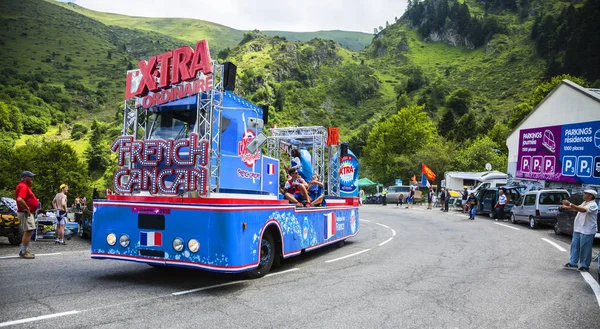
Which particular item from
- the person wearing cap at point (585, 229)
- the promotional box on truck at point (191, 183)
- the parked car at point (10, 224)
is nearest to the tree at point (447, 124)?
the person wearing cap at point (585, 229)

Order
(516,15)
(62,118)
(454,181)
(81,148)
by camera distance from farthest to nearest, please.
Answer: (516,15) < (62,118) < (81,148) < (454,181)

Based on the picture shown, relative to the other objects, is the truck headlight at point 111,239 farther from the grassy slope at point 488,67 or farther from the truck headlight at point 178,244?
the grassy slope at point 488,67

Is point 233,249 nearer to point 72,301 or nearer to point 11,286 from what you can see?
point 72,301

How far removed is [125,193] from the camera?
308 inches

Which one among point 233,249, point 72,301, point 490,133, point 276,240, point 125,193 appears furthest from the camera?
point 490,133

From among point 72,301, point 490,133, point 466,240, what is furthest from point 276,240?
point 490,133

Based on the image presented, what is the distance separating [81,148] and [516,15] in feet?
551

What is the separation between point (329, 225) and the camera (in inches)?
459

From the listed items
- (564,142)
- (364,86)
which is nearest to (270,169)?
(564,142)

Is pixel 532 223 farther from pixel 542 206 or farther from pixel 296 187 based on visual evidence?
pixel 296 187

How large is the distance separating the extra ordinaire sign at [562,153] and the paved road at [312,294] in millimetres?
15754

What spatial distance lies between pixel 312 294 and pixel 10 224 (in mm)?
9189

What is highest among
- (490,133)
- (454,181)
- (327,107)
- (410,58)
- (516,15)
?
(516,15)

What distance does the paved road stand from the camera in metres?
5.44
